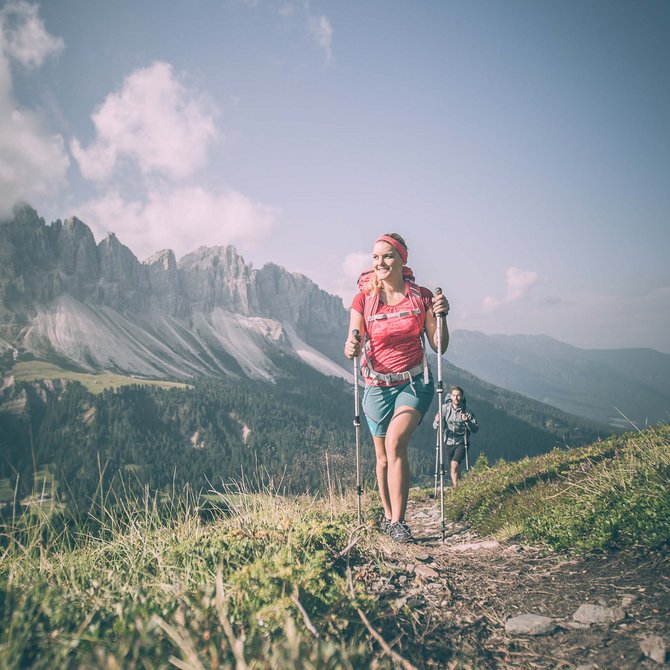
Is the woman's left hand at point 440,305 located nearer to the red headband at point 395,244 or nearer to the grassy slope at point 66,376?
the red headband at point 395,244

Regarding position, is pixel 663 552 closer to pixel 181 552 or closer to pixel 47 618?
pixel 181 552

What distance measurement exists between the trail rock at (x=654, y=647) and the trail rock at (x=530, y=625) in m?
0.58

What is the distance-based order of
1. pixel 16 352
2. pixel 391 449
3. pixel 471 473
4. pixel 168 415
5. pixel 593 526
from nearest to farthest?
pixel 593 526, pixel 391 449, pixel 471 473, pixel 168 415, pixel 16 352

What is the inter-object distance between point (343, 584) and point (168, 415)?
575 ft

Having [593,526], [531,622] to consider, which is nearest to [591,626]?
[531,622]

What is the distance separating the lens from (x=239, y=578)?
284 cm

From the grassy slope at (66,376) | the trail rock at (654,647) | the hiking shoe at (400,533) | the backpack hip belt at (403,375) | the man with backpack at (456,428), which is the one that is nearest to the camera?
the trail rock at (654,647)

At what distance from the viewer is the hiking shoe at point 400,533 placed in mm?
5246

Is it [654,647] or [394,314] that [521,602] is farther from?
[394,314]

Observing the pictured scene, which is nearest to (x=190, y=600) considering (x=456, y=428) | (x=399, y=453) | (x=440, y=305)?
(x=399, y=453)

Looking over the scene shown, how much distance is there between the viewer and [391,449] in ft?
17.7

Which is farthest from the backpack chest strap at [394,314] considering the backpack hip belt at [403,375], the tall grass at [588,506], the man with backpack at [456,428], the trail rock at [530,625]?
the man with backpack at [456,428]

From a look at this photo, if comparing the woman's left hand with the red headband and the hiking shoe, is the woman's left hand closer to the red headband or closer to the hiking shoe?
the red headband

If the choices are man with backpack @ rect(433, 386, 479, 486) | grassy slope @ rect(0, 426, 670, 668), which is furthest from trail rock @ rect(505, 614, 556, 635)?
man with backpack @ rect(433, 386, 479, 486)
